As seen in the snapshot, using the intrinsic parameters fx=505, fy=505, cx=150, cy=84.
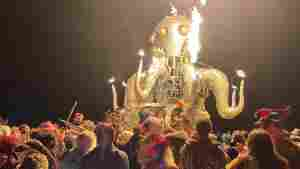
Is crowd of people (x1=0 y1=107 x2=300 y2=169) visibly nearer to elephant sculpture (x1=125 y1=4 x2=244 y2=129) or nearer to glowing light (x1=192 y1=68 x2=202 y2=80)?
elephant sculpture (x1=125 y1=4 x2=244 y2=129)

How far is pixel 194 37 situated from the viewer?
12.1 m

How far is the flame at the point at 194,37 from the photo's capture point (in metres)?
11.9

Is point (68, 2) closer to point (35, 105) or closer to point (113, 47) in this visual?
point (113, 47)

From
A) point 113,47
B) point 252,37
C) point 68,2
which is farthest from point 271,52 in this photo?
point 68,2

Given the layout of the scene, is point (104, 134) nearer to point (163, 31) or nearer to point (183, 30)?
point (183, 30)

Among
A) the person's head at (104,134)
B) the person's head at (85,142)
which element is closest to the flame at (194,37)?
the person's head at (85,142)

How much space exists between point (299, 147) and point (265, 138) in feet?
2.85

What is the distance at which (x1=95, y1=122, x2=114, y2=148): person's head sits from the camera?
5391mm

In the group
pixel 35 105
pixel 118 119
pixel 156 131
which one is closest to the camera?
pixel 156 131

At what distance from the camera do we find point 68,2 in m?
21.7

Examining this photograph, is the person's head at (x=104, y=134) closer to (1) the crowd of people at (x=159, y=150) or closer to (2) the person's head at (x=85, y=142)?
(1) the crowd of people at (x=159, y=150)

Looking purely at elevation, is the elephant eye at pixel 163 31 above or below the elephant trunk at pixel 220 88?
above

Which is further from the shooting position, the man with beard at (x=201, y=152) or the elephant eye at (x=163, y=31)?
the elephant eye at (x=163, y=31)

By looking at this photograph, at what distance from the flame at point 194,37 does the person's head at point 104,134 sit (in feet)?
21.9
